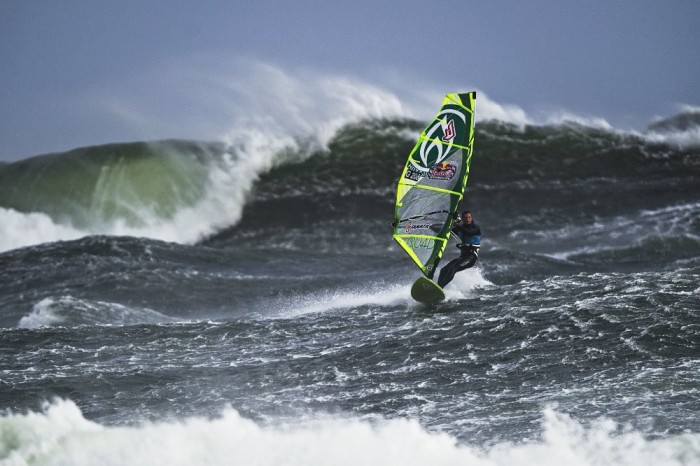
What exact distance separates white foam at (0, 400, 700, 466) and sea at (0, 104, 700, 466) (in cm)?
3

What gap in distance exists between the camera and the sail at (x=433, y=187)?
623 inches

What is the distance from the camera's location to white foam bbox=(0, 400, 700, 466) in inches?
352

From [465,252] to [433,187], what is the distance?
117 cm

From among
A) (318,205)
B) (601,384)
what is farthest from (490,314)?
(318,205)

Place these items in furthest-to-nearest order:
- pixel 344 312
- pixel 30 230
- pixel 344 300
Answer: pixel 30 230 < pixel 344 300 < pixel 344 312

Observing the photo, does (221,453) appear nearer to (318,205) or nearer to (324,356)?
(324,356)

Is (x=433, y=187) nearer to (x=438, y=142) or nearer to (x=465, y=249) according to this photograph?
(x=438, y=142)

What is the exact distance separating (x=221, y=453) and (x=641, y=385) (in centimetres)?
458

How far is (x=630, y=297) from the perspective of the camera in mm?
14172

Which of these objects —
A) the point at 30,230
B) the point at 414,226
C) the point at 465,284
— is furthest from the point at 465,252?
the point at 30,230

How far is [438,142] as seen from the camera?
16.2 meters

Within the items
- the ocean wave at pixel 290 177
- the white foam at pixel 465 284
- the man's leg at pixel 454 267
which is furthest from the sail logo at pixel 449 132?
the ocean wave at pixel 290 177

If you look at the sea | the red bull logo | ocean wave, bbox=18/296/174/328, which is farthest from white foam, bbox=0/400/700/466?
ocean wave, bbox=18/296/174/328

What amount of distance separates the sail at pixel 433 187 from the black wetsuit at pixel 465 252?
19 centimetres
